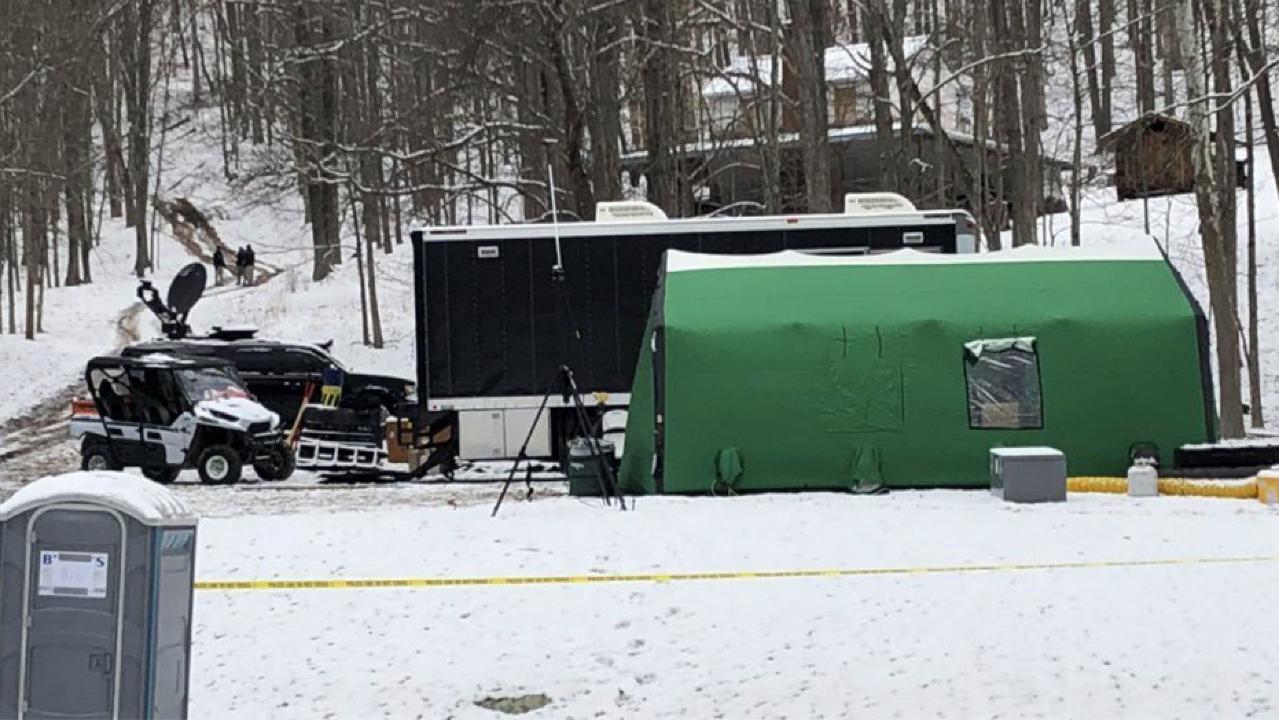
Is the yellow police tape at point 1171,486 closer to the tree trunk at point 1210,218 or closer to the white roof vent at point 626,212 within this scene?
the tree trunk at point 1210,218

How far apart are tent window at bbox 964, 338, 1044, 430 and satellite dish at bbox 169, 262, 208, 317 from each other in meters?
17.8

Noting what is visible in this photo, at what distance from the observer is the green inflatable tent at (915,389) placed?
14.2 m

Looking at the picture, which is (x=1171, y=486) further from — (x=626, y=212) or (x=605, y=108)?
(x=605, y=108)

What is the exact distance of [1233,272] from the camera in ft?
101

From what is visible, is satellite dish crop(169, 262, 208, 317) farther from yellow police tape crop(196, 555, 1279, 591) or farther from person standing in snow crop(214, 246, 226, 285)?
person standing in snow crop(214, 246, 226, 285)

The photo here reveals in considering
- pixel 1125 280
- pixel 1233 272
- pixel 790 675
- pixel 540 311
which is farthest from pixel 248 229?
pixel 790 675

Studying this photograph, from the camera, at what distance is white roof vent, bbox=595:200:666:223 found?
18.7 m

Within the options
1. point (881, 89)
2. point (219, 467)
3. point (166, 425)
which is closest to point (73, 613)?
point (219, 467)

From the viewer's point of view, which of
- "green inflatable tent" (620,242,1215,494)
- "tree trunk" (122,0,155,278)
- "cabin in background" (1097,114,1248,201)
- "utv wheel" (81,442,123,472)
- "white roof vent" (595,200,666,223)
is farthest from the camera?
"tree trunk" (122,0,155,278)

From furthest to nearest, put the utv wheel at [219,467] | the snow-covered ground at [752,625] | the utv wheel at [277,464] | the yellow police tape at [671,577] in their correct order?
1. the utv wheel at [277,464]
2. the utv wheel at [219,467]
3. the yellow police tape at [671,577]
4. the snow-covered ground at [752,625]

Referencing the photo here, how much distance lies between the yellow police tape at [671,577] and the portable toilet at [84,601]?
11.7ft

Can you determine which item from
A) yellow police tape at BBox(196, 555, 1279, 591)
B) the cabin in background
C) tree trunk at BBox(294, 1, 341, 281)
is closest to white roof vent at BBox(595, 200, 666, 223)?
yellow police tape at BBox(196, 555, 1279, 591)

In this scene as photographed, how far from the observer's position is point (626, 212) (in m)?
18.9

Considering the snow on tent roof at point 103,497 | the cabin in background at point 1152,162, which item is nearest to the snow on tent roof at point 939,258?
the snow on tent roof at point 103,497
